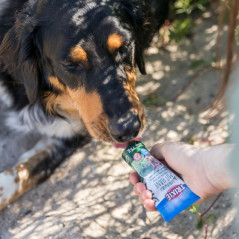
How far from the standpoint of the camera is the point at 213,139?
3.49 meters

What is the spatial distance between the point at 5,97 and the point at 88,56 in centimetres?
123

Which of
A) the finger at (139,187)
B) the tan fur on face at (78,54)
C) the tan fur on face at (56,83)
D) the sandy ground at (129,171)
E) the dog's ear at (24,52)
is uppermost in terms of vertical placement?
the tan fur on face at (78,54)

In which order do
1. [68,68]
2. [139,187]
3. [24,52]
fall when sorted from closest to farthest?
[139,187], [68,68], [24,52]

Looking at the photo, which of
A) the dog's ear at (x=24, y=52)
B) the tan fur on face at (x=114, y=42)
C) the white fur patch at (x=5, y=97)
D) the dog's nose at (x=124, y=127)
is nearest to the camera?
the dog's nose at (x=124, y=127)

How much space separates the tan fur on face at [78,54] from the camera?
2.45 m

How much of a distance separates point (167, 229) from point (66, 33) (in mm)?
1621

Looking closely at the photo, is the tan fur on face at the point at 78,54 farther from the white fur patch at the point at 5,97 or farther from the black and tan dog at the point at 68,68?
the white fur patch at the point at 5,97

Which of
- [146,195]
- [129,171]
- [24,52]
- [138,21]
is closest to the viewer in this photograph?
[146,195]

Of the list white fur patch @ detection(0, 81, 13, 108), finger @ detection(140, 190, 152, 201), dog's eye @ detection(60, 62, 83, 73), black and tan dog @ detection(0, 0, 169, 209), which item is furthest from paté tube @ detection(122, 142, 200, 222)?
white fur patch @ detection(0, 81, 13, 108)

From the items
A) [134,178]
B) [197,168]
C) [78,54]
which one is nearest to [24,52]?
[78,54]

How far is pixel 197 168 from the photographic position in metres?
2.26

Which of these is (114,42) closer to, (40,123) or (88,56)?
(88,56)

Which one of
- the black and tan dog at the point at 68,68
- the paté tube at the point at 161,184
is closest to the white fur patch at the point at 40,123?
the black and tan dog at the point at 68,68

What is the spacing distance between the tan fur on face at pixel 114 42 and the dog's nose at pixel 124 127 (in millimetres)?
469
